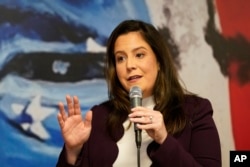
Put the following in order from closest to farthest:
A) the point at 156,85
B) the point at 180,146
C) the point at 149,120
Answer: the point at 149,120, the point at 180,146, the point at 156,85

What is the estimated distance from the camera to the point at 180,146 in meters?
1.21

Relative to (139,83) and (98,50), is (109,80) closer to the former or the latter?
(139,83)

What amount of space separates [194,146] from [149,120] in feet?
0.92

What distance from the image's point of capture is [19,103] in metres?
1.62

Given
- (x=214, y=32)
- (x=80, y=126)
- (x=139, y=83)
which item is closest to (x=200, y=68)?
(x=214, y=32)

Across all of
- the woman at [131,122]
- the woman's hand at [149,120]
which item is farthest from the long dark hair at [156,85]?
the woman's hand at [149,120]

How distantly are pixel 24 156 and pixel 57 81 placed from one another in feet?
1.08

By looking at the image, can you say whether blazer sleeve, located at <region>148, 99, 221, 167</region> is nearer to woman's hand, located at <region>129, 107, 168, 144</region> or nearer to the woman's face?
woman's hand, located at <region>129, 107, 168, 144</region>

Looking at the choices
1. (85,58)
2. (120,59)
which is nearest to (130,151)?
(120,59)

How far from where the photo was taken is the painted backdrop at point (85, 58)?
64.0 inches

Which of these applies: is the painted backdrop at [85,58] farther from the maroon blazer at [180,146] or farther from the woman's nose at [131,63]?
the woman's nose at [131,63]

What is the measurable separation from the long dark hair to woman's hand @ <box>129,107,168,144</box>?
208 millimetres

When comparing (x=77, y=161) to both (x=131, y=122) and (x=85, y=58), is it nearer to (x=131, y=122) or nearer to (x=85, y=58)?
(x=131, y=122)

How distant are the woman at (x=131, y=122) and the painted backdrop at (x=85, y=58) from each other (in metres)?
0.27
